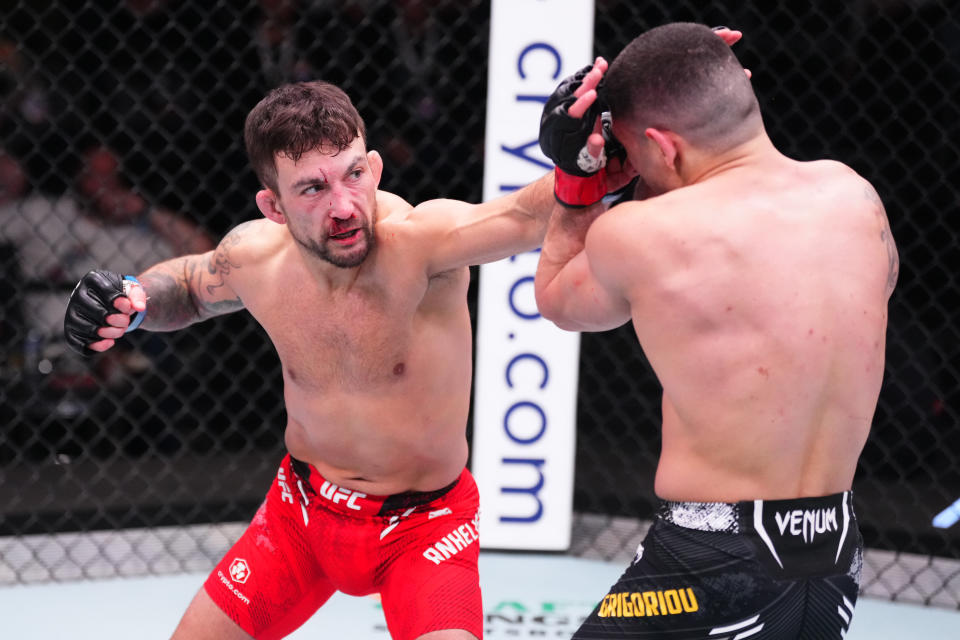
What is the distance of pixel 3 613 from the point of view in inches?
111

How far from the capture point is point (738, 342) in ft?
4.26

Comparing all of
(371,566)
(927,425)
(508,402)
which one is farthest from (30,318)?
(927,425)

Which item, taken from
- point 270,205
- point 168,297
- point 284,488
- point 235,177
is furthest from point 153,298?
point 235,177

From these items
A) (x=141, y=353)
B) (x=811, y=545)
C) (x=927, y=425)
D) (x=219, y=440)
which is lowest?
(x=927, y=425)

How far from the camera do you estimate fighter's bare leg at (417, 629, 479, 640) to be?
1668 mm

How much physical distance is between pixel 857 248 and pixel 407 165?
7.65ft

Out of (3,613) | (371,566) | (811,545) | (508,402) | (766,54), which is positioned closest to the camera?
(811,545)

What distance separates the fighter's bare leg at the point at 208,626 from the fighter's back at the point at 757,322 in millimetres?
850

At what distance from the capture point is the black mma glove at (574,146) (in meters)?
1.42

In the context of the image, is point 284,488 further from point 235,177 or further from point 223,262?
point 235,177

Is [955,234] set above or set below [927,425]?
above

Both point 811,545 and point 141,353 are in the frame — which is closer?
point 811,545

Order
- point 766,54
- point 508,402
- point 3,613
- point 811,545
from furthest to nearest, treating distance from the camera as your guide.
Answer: point 766,54 → point 508,402 → point 3,613 → point 811,545

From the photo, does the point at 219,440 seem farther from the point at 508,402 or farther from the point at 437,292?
the point at 437,292
